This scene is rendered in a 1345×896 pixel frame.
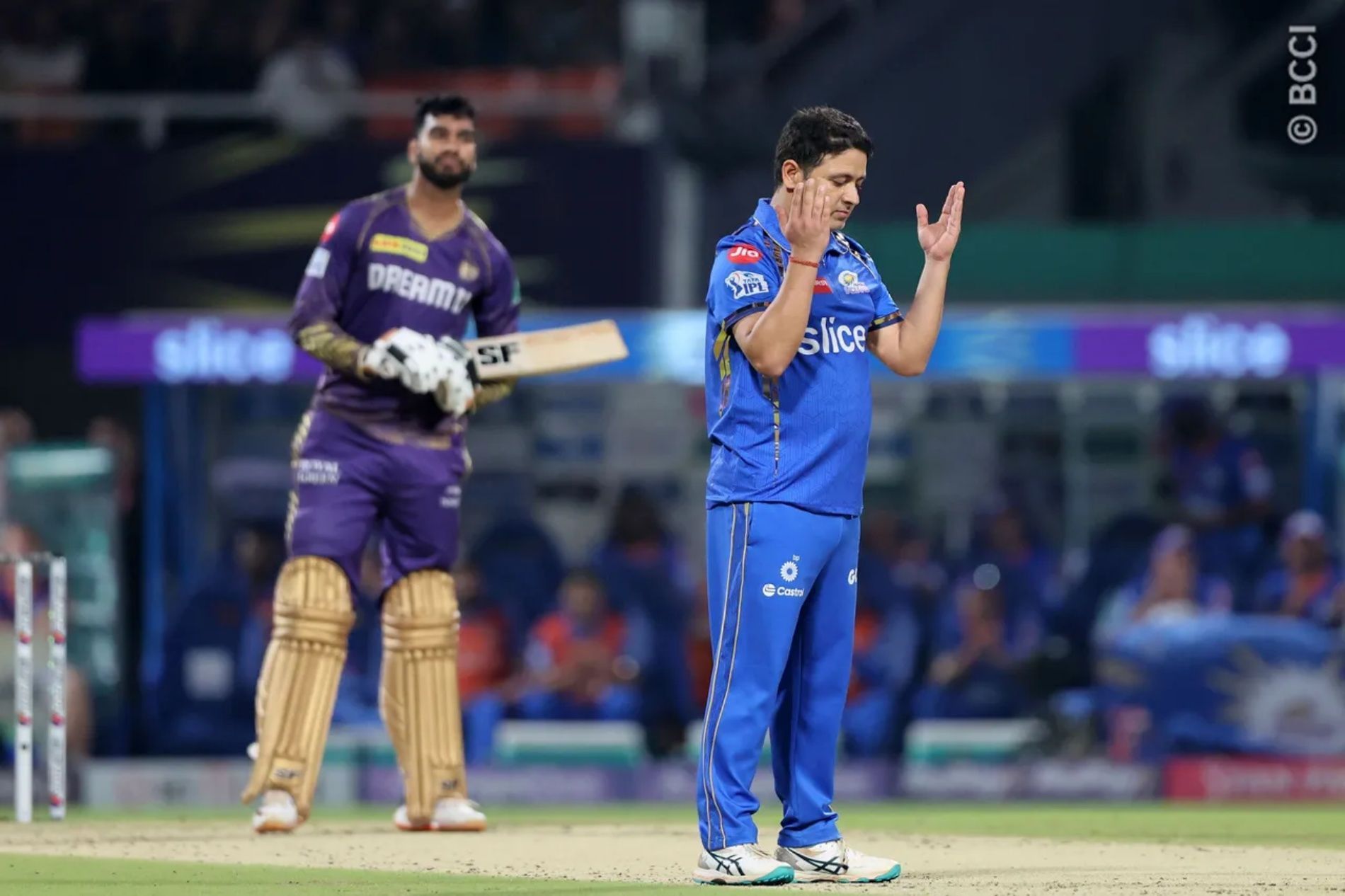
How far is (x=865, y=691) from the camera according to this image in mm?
13008

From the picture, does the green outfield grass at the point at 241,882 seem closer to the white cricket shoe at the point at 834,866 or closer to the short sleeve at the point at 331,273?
the white cricket shoe at the point at 834,866

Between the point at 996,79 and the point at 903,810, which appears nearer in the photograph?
the point at 903,810

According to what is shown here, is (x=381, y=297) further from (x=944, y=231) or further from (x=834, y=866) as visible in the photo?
(x=834, y=866)

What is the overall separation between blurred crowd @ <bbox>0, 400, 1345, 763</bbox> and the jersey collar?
665 centimetres

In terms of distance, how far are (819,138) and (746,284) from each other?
41 centimetres

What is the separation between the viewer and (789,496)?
6129mm

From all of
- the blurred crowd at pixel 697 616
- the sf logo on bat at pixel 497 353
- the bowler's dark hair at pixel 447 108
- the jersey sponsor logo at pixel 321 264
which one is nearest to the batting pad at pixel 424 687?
the sf logo on bat at pixel 497 353

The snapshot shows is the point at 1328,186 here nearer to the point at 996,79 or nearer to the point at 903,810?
the point at 996,79

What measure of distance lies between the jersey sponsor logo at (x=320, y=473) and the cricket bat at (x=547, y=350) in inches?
22.6

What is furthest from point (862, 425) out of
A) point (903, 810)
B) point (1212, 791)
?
point (1212, 791)

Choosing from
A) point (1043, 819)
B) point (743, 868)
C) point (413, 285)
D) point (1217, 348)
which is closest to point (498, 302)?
point (413, 285)

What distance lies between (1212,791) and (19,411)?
7.58 meters

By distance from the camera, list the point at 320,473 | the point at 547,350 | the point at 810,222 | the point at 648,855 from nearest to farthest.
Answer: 1. the point at 810,222
2. the point at 648,855
3. the point at 320,473
4. the point at 547,350

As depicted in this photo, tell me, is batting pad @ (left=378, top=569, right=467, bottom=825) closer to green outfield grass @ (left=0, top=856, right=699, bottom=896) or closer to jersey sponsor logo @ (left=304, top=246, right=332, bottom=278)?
jersey sponsor logo @ (left=304, top=246, right=332, bottom=278)
